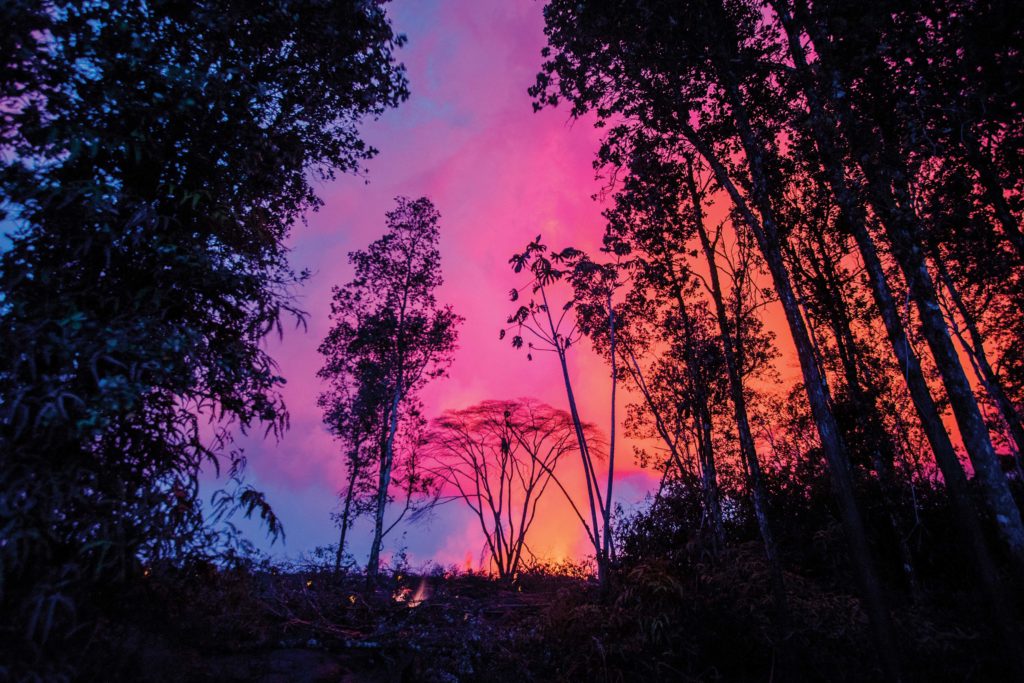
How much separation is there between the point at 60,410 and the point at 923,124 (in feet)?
32.2

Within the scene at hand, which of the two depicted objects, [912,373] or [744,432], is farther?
[744,432]

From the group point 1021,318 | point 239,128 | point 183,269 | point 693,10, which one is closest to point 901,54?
point 693,10

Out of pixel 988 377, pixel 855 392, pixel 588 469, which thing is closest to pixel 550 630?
pixel 588 469

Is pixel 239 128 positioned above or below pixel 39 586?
above

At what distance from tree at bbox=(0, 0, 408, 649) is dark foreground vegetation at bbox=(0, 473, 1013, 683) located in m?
0.72

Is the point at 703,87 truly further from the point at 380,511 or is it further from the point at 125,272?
the point at 380,511

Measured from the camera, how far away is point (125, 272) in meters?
4.10

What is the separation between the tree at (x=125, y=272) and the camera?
331 centimetres

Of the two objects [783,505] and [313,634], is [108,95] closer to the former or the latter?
[313,634]

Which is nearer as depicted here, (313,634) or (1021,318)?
(313,634)

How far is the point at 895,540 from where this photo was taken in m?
12.1

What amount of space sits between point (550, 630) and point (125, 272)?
28.1 feet

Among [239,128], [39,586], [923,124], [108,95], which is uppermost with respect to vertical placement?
[923,124]

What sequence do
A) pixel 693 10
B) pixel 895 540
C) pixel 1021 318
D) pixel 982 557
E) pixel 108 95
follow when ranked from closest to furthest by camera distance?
pixel 108 95 < pixel 982 557 < pixel 693 10 < pixel 895 540 < pixel 1021 318
